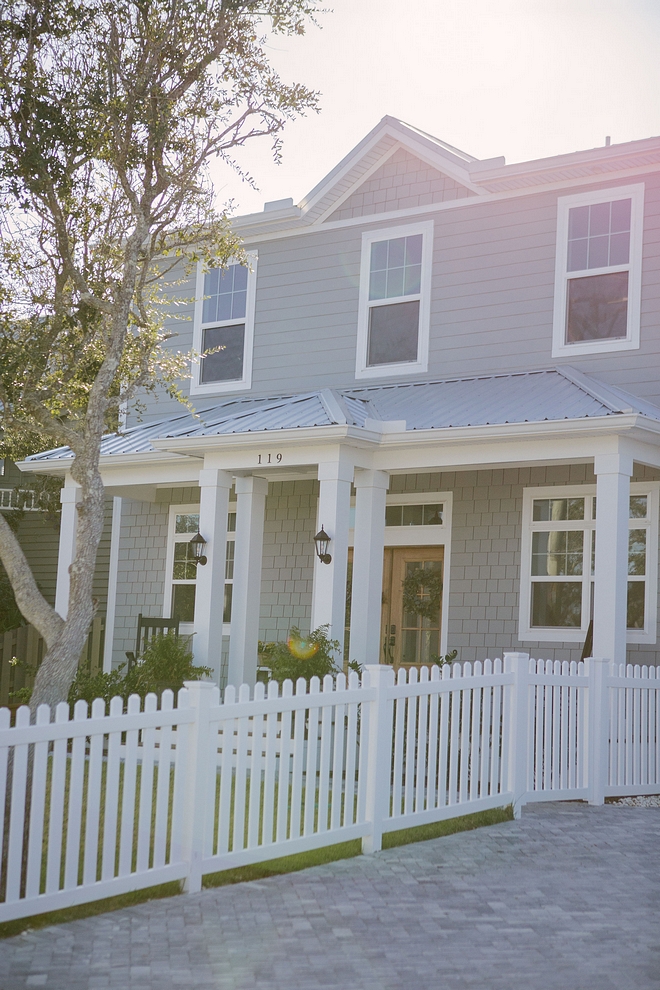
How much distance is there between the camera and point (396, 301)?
557 inches

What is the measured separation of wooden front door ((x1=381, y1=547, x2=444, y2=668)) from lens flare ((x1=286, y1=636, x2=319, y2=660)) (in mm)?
3028

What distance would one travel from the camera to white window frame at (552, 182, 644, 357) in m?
12.1

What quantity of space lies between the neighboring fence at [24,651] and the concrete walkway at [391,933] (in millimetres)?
10347

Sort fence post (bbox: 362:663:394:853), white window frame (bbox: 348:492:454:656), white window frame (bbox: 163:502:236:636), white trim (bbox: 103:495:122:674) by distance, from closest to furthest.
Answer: fence post (bbox: 362:663:394:853), white window frame (bbox: 348:492:454:656), white window frame (bbox: 163:502:236:636), white trim (bbox: 103:495:122:674)

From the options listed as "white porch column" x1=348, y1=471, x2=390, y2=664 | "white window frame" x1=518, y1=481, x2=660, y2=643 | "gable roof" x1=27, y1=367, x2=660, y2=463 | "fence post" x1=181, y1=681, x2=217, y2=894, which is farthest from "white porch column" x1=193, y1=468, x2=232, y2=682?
"fence post" x1=181, y1=681, x2=217, y2=894

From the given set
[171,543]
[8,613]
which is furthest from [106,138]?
[8,613]

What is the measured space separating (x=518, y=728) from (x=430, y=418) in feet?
14.0

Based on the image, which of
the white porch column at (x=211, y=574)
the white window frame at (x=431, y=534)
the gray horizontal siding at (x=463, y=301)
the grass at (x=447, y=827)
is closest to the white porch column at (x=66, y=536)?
the gray horizontal siding at (x=463, y=301)

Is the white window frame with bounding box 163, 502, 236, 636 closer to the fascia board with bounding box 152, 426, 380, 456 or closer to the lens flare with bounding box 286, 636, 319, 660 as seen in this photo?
the fascia board with bounding box 152, 426, 380, 456

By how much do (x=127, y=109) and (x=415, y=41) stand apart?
10.1 ft

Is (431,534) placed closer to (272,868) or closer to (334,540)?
(334,540)

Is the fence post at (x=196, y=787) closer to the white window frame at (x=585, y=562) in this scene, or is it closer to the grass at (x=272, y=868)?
the grass at (x=272, y=868)

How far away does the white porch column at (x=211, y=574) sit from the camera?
1234 cm

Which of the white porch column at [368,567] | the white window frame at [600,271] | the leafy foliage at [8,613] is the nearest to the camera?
the white porch column at [368,567]
